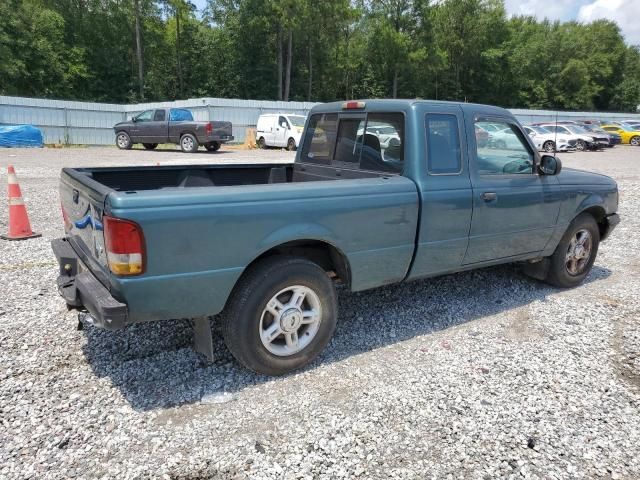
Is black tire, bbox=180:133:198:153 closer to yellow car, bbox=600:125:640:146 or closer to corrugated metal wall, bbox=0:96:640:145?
corrugated metal wall, bbox=0:96:640:145

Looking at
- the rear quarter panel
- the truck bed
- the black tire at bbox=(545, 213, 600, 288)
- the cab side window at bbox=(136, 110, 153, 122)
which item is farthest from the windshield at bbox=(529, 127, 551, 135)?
the rear quarter panel

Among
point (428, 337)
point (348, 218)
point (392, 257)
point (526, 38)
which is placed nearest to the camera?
point (348, 218)

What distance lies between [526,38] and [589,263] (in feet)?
235

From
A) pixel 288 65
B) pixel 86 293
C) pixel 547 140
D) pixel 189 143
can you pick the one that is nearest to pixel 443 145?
pixel 86 293

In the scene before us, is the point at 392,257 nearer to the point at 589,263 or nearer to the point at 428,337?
the point at 428,337

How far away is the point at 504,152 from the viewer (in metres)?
4.52

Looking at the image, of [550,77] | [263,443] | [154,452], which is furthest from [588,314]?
[550,77]

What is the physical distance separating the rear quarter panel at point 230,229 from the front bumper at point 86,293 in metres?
0.08

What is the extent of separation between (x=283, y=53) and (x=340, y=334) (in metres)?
48.9

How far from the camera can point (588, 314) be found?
4672 millimetres

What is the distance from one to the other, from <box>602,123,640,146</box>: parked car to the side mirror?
34.8m

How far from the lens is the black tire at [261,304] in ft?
10.4

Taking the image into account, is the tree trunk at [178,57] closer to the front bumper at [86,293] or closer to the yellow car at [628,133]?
the yellow car at [628,133]

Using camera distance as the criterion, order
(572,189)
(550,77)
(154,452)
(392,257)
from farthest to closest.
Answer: (550,77), (572,189), (392,257), (154,452)
